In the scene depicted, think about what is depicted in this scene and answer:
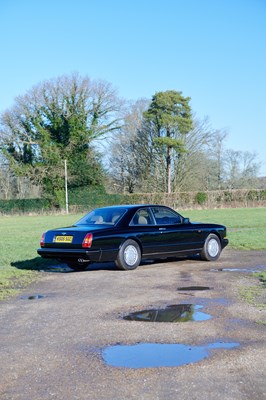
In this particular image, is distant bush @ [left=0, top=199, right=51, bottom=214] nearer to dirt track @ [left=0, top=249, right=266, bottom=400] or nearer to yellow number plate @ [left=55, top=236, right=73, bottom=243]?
yellow number plate @ [left=55, top=236, right=73, bottom=243]

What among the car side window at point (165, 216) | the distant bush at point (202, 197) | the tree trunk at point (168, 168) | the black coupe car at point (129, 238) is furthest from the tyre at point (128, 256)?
the tree trunk at point (168, 168)

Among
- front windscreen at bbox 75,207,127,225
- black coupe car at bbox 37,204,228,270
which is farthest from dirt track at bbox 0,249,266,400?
front windscreen at bbox 75,207,127,225

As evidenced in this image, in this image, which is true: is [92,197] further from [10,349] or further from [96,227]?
[10,349]

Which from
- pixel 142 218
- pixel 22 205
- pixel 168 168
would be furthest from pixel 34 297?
pixel 168 168

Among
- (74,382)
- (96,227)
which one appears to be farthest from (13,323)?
(96,227)

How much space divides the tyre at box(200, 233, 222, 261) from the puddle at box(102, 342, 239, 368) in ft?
24.5

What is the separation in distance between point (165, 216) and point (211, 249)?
1.48 meters

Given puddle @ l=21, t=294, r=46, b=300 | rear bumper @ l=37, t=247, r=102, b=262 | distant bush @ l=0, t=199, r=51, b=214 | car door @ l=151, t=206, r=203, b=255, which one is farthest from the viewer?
distant bush @ l=0, t=199, r=51, b=214

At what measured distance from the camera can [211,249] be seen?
509 inches

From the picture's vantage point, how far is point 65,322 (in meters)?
6.54

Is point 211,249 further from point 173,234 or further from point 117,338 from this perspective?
point 117,338

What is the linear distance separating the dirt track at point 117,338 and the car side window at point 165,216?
2.30 m

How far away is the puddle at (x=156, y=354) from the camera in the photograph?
4.75 m

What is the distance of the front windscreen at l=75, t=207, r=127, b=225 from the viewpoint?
11523mm
